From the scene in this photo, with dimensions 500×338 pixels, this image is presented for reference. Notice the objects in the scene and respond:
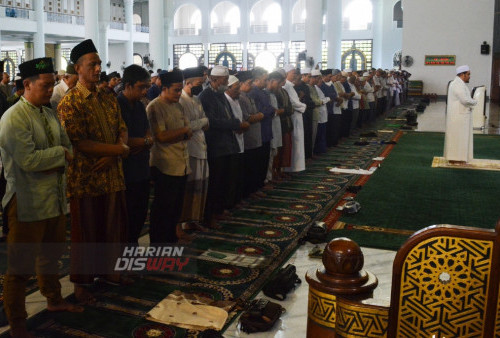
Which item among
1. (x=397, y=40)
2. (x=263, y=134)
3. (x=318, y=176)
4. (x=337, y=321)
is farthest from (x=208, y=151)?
(x=397, y=40)

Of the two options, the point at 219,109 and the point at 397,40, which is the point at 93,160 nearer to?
the point at 219,109

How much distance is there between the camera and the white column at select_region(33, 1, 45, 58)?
22.8 metres

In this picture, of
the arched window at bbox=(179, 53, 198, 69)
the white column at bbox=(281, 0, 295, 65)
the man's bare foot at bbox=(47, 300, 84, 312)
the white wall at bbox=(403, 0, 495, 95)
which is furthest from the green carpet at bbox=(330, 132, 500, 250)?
the arched window at bbox=(179, 53, 198, 69)

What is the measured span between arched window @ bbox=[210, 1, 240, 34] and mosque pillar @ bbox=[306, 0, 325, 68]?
644 inches

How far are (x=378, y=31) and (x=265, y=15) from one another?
7.59 metres

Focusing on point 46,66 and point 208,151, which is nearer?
point 46,66

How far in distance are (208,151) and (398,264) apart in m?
3.19

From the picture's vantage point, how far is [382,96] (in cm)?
1463

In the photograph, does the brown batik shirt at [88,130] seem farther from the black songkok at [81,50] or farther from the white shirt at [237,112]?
the white shirt at [237,112]

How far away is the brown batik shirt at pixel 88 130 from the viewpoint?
2719mm

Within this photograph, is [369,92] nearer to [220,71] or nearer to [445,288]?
[220,71]

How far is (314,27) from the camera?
683 inches

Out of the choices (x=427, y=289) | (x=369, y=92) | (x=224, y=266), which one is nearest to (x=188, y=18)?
(x=369, y=92)

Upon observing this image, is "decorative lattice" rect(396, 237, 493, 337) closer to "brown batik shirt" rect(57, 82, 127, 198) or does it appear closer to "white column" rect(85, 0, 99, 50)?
"brown batik shirt" rect(57, 82, 127, 198)
